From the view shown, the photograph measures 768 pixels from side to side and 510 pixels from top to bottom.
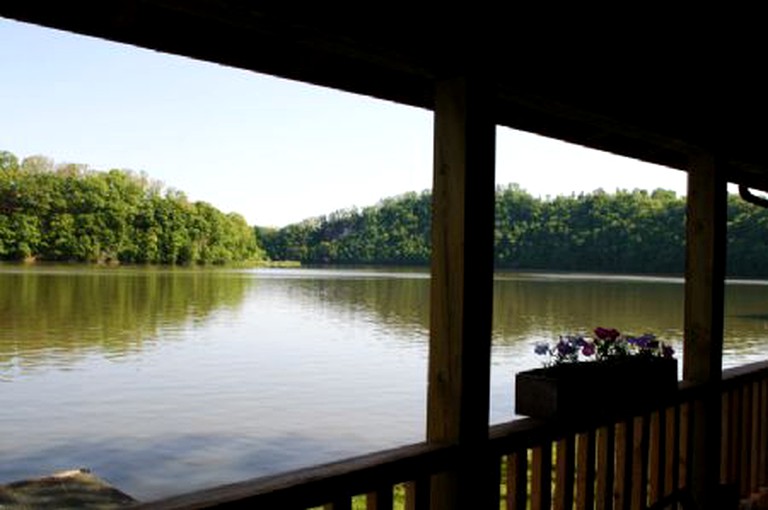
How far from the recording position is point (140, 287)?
58.5 meters

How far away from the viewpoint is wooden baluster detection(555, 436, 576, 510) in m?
2.69

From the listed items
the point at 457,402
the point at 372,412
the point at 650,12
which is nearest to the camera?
the point at 457,402

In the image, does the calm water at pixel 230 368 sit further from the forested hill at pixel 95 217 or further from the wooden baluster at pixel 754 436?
the forested hill at pixel 95 217

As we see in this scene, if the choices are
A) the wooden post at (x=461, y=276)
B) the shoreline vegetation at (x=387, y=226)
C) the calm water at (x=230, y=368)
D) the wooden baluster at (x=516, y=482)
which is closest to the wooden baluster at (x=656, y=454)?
the wooden baluster at (x=516, y=482)

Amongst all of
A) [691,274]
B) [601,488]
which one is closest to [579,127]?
[691,274]

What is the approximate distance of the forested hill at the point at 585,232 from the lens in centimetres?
6544

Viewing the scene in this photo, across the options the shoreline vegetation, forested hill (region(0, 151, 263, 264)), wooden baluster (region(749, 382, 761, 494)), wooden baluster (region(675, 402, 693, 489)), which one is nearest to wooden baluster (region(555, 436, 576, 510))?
wooden baluster (region(675, 402, 693, 489))

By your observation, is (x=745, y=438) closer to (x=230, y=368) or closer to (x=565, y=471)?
(x=565, y=471)

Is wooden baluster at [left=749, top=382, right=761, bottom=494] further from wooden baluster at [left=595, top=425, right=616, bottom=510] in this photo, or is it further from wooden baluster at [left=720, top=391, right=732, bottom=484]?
wooden baluster at [left=595, top=425, right=616, bottom=510]

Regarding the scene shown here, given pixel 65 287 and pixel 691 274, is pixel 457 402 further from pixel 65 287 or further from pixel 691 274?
pixel 65 287

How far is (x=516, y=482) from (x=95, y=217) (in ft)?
257

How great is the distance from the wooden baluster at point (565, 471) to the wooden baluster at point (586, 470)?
0.11 m

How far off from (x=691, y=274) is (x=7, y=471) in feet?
48.8

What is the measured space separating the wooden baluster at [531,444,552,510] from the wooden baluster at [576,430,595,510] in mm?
260
